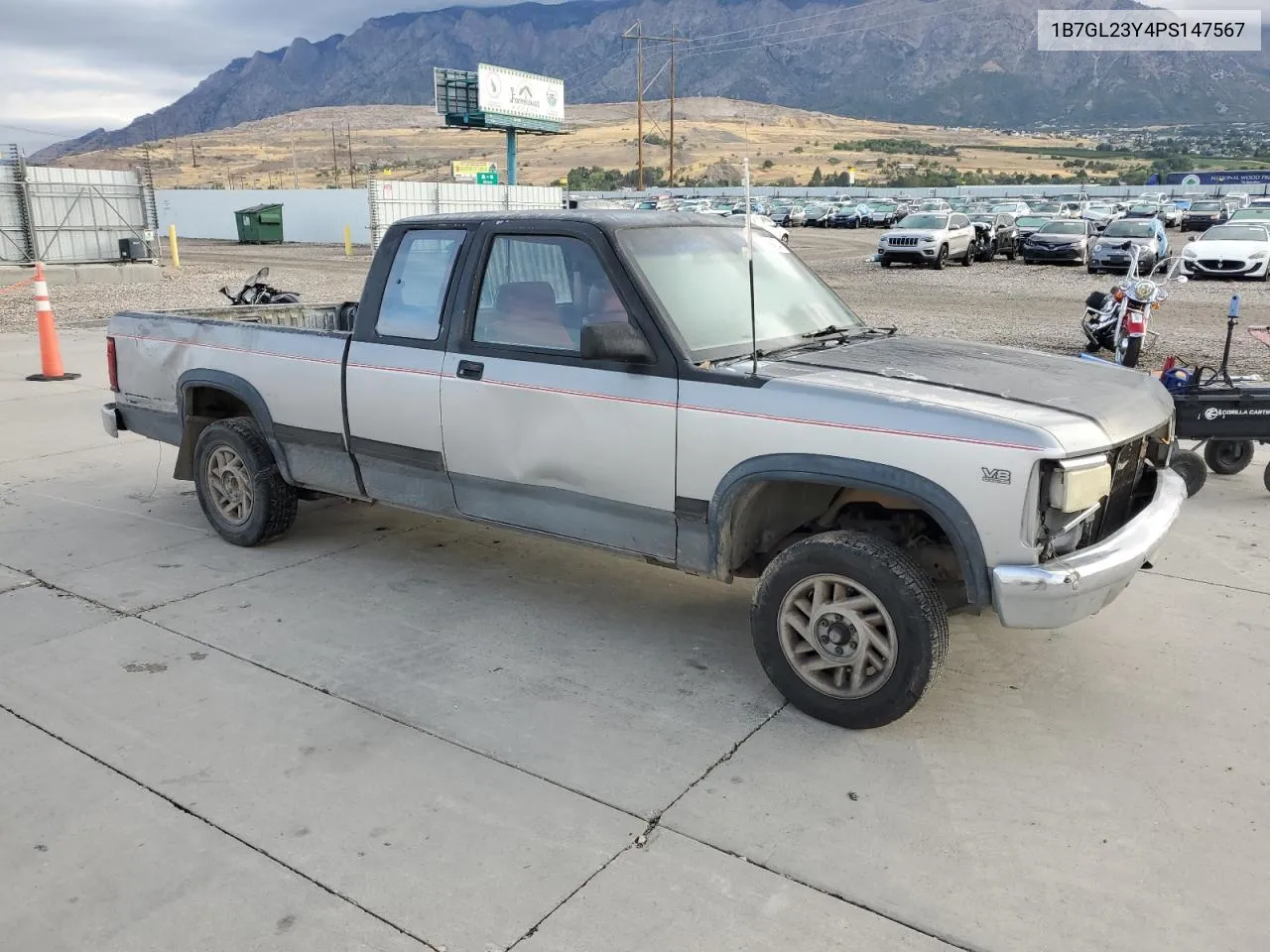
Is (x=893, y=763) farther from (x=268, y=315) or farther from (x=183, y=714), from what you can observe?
(x=268, y=315)

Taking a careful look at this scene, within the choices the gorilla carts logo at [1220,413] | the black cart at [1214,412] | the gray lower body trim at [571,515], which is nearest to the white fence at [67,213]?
the gray lower body trim at [571,515]

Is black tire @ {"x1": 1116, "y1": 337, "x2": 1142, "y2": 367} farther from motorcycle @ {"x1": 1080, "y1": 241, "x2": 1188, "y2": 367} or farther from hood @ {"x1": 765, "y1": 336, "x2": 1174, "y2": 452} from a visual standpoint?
hood @ {"x1": 765, "y1": 336, "x2": 1174, "y2": 452}

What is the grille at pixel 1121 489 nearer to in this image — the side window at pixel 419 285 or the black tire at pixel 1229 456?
the side window at pixel 419 285

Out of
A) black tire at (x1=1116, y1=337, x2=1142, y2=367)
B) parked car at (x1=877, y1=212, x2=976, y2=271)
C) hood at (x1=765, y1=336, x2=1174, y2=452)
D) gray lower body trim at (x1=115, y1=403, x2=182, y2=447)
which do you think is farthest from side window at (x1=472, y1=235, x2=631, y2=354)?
parked car at (x1=877, y1=212, x2=976, y2=271)

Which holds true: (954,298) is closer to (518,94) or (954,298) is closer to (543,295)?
(543,295)

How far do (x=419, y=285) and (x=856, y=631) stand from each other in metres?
2.65

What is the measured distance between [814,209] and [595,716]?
54.4 m

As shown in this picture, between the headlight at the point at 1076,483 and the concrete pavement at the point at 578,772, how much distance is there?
37.2 inches

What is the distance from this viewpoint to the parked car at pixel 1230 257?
75.7 ft

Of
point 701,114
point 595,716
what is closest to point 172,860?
point 595,716

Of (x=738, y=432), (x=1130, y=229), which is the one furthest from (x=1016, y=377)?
(x=1130, y=229)

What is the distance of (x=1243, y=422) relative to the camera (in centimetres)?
657

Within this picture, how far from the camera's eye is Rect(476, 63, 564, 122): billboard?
163ft

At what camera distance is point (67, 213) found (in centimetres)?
2564
